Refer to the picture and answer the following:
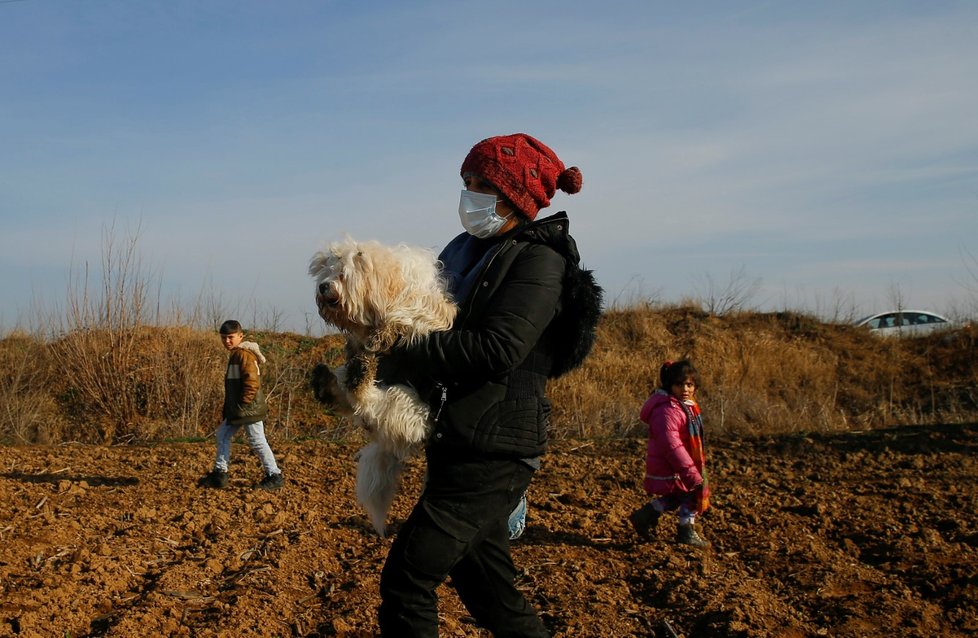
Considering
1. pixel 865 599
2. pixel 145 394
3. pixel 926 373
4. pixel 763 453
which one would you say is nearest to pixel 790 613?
pixel 865 599

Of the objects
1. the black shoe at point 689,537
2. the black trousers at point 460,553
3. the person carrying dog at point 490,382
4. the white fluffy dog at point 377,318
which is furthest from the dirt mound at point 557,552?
the white fluffy dog at point 377,318

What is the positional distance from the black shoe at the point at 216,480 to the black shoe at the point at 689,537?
383 cm

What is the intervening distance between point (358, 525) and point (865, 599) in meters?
3.37

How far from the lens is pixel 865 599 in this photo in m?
4.85

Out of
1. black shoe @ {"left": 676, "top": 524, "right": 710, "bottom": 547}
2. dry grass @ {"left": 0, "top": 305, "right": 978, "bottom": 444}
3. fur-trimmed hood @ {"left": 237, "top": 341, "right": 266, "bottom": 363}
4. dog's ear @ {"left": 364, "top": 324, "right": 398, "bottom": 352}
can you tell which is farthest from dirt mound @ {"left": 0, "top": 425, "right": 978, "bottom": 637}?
dry grass @ {"left": 0, "top": 305, "right": 978, "bottom": 444}

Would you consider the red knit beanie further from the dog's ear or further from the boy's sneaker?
the boy's sneaker

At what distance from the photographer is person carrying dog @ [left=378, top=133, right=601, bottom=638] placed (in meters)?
2.70

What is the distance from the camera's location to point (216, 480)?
25.0 feet

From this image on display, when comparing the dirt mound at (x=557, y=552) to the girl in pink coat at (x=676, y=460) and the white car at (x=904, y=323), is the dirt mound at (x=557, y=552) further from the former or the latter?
the white car at (x=904, y=323)

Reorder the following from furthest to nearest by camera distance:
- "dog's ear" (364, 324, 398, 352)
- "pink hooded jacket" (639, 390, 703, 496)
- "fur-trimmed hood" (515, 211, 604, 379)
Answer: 1. "pink hooded jacket" (639, 390, 703, 496)
2. "fur-trimmed hood" (515, 211, 604, 379)
3. "dog's ear" (364, 324, 398, 352)

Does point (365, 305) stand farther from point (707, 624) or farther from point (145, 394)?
point (145, 394)

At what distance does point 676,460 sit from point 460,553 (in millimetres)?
3475

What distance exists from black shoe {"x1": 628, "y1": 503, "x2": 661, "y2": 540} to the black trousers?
10.6 ft

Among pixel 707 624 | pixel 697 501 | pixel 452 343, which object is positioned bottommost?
pixel 707 624
